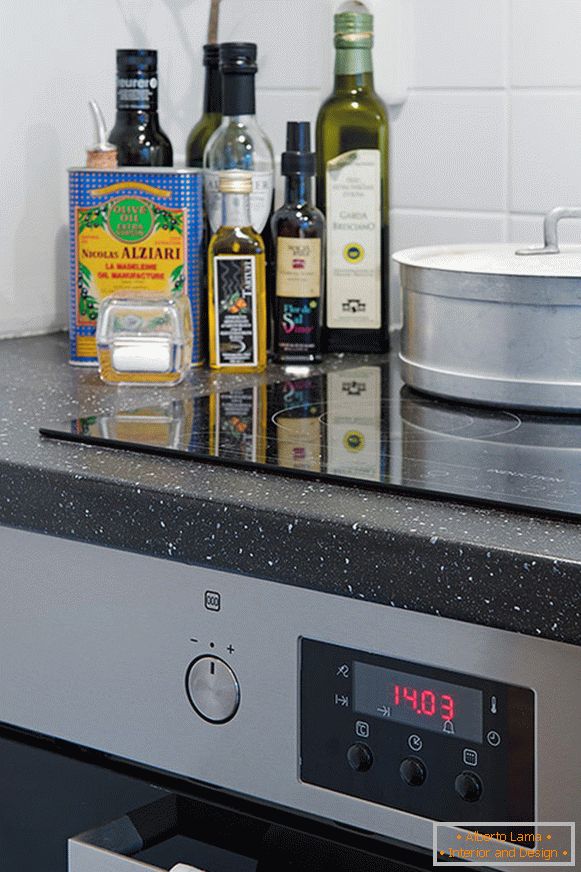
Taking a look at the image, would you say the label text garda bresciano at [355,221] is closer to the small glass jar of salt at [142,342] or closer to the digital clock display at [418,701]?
the small glass jar of salt at [142,342]

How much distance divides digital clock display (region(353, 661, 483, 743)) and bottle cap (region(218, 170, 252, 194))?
0.56m

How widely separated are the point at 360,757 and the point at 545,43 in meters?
0.82

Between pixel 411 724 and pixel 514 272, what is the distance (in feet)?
1.20

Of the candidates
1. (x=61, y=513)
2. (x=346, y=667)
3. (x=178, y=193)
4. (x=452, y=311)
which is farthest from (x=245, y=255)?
(x=346, y=667)

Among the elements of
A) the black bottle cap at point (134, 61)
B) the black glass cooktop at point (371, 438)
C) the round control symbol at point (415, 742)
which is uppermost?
the black bottle cap at point (134, 61)

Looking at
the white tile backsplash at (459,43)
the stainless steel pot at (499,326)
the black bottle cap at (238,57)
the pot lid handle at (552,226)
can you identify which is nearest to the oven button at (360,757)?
the stainless steel pot at (499,326)

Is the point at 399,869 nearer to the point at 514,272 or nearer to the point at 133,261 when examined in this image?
the point at 514,272

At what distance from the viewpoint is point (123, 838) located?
2.93 ft

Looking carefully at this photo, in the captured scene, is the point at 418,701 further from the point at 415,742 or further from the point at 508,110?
the point at 508,110

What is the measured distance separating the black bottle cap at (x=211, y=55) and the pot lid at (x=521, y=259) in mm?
328

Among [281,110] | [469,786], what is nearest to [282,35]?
[281,110]

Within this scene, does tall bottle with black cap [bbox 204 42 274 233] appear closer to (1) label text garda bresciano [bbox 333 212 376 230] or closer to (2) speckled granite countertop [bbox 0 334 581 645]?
(1) label text garda bresciano [bbox 333 212 376 230]

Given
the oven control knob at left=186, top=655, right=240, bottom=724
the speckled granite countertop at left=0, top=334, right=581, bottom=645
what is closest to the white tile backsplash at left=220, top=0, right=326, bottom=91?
the speckled granite countertop at left=0, top=334, right=581, bottom=645

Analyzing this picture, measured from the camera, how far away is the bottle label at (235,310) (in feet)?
4.06
